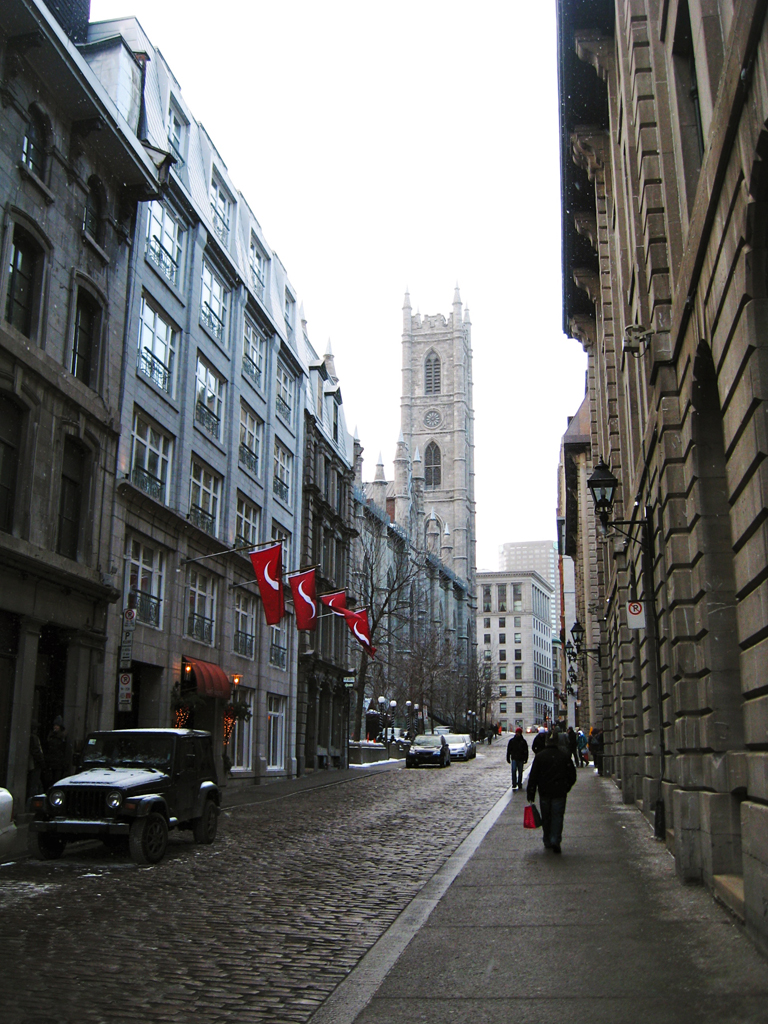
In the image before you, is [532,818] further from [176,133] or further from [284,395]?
[284,395]

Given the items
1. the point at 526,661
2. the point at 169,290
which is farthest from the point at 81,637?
the point at 526,661

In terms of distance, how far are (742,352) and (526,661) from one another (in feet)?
557

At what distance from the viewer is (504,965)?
22.7 ft

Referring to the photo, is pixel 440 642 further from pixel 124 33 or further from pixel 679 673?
pixel 679 673

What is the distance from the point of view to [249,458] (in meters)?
33.3

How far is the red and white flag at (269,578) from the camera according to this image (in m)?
24.6

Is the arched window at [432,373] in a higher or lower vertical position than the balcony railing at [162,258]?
higher

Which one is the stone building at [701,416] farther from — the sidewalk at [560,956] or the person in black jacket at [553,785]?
the person in black jacket at [553,785]

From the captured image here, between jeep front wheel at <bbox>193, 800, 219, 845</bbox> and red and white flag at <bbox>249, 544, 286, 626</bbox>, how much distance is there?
385 inches

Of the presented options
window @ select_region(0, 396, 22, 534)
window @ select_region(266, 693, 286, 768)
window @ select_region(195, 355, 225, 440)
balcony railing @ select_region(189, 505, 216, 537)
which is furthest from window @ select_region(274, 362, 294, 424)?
window @ select_region(0, 396, 22, 534)

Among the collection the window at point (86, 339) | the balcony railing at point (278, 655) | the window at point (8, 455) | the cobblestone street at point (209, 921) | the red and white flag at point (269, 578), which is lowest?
the cobblestone street at point (209, 921)

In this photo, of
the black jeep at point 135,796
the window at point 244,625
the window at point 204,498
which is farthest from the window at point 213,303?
the black jeep at point 135,796

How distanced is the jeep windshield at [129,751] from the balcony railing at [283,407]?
23.1 m

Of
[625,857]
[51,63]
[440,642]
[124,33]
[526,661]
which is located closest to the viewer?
[625,857]
